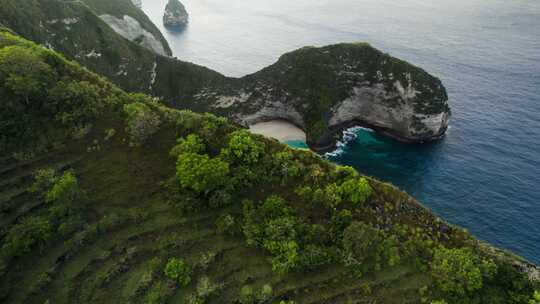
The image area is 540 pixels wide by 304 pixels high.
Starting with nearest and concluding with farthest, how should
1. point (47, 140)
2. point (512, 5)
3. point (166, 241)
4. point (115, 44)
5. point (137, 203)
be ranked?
point (166, 241)
point (137, 203)
point (47, 140)
point (115, 44)
point (512, 5)

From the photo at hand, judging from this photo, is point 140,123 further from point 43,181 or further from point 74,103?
point 43,181

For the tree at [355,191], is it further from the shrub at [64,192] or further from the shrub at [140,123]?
the shrub at [64,192]

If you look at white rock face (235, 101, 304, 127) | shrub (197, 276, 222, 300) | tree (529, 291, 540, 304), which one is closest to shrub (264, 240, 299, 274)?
shrub (197, 276, 222, 300)

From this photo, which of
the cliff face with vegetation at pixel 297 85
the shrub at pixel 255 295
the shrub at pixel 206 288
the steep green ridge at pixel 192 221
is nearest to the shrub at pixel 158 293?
the steep green ridge at pixel 192 221

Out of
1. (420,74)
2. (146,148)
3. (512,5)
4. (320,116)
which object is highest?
(512,5)

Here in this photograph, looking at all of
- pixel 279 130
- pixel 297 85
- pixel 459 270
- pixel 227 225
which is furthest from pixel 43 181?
pixel 297 85

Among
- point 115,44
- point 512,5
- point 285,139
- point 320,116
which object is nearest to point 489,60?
point 320,116

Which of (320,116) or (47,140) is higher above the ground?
(47,140)

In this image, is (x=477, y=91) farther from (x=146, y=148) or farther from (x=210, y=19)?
(x=210, y=19)
